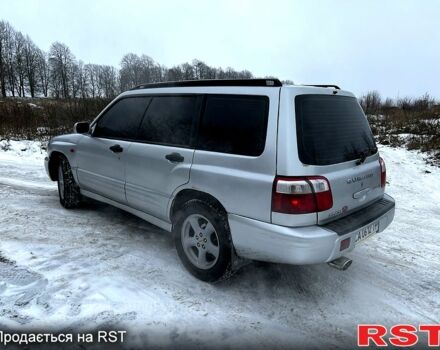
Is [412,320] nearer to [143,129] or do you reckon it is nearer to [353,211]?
[353,211]

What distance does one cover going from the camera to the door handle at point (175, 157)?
3.23 metres

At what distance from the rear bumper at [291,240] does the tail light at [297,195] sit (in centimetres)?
15

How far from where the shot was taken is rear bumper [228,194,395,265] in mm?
2518

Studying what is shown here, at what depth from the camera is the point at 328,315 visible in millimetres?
2840

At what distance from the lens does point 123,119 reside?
4.12m

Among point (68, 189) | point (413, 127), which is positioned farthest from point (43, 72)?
point (68, 189)

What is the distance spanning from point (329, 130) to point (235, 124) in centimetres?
79

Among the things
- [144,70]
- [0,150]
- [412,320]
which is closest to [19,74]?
[144,70]

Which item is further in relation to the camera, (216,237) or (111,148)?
(111,148)

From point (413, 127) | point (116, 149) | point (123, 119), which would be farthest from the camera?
point (413, 127)

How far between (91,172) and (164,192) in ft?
5.17

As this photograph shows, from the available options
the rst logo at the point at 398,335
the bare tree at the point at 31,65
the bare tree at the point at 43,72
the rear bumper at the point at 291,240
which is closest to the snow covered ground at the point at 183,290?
the rst logo at the point at 398,335

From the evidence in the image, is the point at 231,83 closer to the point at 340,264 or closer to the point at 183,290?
the point at 340,264

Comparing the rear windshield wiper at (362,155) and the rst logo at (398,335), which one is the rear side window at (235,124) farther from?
the rst logo at (398,335)
